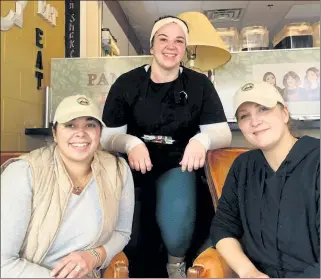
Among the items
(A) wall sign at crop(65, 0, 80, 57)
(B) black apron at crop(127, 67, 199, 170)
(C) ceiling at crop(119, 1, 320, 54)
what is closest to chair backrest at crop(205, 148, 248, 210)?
(B) black apron at crop(127, 67, 199, 170)

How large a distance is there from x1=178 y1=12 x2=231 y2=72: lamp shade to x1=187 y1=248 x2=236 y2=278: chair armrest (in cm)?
92

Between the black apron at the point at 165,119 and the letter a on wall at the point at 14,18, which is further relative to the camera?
the black apron at the point at 165,119

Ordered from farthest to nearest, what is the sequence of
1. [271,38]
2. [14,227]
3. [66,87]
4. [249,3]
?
[249,3] < [271,38] < [66,87] < [14,227]

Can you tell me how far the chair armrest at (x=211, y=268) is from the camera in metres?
0.97

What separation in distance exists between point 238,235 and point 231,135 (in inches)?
15.6

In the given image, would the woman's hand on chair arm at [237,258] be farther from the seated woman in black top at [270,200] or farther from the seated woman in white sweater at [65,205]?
the seated woman in white sweater at [65,205]

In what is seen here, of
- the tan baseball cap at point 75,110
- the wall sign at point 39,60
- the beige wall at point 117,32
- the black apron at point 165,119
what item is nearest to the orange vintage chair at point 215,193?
the black apron at point 165,119

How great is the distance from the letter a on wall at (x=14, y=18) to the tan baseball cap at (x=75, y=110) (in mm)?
295

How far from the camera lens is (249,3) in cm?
296

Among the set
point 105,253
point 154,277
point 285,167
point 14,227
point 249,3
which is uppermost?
point 249,3

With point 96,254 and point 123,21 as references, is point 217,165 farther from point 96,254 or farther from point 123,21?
point 123,21

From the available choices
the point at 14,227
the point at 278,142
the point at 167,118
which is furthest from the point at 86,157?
the point at 278,142

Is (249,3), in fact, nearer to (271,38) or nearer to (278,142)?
(271,38)

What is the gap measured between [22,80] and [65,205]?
0.48 metres
